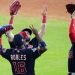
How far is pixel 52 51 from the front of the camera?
15234 mm

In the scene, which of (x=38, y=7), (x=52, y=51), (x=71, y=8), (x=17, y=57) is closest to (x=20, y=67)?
(x=17, y=57)

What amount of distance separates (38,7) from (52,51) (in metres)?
10.6

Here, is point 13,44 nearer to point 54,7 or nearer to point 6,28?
point 6,28

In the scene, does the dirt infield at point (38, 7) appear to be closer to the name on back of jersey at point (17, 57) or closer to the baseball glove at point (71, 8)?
the baseball glove at point (71, 8)

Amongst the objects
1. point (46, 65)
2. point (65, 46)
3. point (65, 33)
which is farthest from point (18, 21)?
point (46, 65)

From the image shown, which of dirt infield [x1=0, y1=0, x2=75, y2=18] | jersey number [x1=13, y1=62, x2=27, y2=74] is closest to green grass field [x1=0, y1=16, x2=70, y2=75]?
dirt infield [x1=0, y1=0, x2=75, y2=18]

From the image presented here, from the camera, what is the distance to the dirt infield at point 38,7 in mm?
24375

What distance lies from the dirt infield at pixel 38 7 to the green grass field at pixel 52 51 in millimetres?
2308

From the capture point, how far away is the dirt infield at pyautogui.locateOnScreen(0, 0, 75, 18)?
24375mm

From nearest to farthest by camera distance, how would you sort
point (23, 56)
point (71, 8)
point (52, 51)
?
point (23, 56), point (71, 8), point (52, 51)

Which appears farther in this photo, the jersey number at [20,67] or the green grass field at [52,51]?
the green grass field at [52,51]

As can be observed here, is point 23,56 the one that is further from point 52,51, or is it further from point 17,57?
→ point 52,51

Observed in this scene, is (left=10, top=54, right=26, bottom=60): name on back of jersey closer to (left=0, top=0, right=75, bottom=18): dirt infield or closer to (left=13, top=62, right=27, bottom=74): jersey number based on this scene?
(left=13, top=62, right=27, bottom=74): jersey number

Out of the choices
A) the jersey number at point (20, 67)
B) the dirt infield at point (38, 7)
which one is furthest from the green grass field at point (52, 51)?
the jersey number at point (20, 67)
